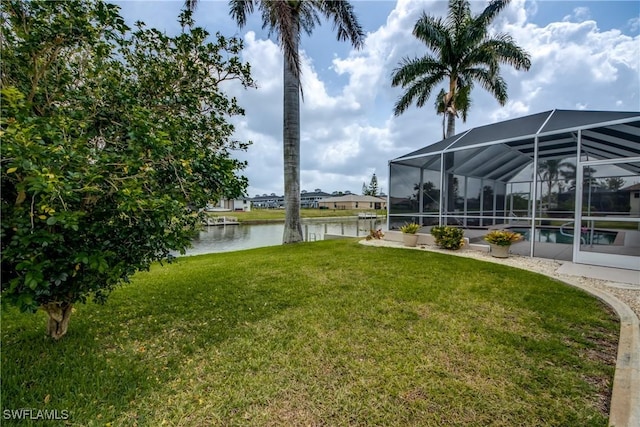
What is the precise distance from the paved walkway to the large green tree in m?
3.33

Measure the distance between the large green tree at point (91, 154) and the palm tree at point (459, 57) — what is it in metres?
11.3

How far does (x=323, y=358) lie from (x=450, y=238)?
6.40m

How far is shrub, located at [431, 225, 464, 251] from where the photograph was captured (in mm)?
7605

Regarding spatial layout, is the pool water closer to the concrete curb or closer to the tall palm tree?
the concrete curb

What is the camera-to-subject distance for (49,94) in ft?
7.11

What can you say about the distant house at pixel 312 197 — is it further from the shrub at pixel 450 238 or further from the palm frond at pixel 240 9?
the shrub at pixel 450 238

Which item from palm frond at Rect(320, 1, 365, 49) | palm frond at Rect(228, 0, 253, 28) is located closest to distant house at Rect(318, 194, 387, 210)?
palm frond at Rect(320, 1, 365, 49)

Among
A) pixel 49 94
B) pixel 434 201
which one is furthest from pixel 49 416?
pixel 434 201

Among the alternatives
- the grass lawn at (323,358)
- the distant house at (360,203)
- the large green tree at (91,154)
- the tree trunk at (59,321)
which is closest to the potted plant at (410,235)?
the grass lawn at (323,358)

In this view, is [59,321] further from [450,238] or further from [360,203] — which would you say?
[360,203]

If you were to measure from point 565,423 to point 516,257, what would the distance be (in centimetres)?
611

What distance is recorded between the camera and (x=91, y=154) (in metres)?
1.79

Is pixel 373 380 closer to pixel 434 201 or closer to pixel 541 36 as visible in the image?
pixel 434 201

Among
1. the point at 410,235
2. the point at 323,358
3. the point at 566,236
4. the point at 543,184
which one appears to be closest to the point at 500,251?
the point at 410,235
